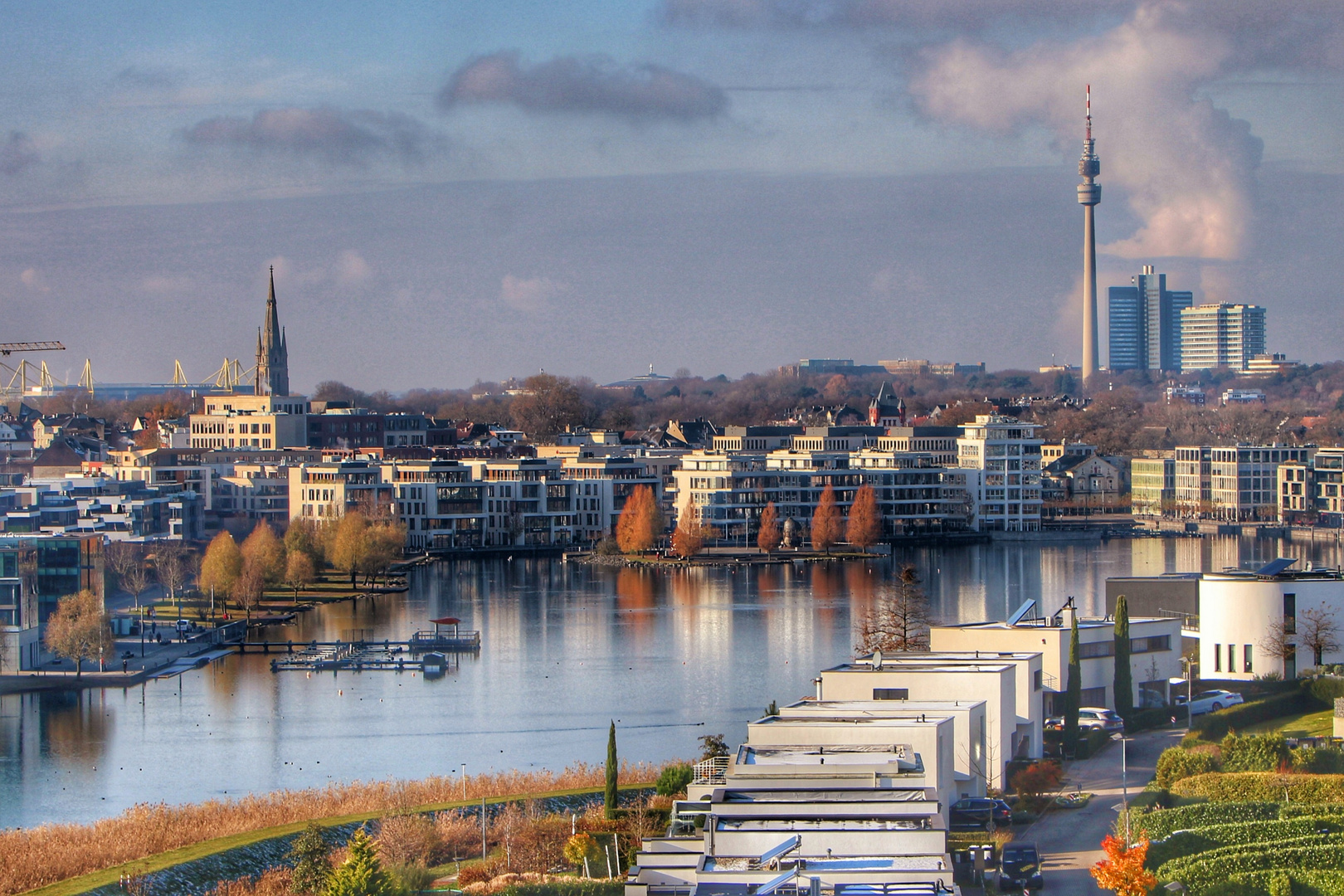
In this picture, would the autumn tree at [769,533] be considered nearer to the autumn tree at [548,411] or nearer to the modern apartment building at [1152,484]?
the modern apartment building at [1152,484]

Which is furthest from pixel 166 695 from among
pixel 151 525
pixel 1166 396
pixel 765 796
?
pixel 1166 396

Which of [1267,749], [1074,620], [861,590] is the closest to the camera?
[1267,749]

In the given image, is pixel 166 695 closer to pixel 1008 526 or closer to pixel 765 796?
pixel 765 796

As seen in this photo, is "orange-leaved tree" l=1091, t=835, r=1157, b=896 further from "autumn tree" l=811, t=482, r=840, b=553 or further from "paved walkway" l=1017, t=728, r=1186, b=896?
"autumn tree" l=811, t=482, r=840, b=553

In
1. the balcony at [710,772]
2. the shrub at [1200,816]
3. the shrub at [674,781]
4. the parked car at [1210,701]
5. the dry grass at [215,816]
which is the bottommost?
the dry grass at [215,816]

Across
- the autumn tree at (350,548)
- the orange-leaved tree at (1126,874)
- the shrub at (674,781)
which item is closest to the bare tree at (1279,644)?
the shrub at (674,781)

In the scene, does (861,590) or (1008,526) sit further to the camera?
(1008,526)
